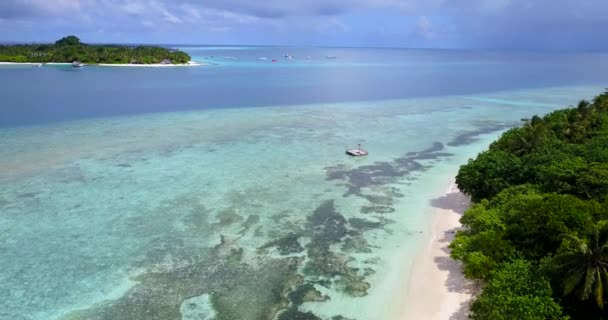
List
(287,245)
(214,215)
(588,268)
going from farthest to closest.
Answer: (214,215) < (287,245) < (588,268)

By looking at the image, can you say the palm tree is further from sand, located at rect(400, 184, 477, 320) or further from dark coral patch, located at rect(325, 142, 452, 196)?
dark coral patch, located at rect(325, 142, 452, 196)

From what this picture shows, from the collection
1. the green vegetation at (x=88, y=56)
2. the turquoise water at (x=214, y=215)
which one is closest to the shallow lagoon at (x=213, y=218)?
the turquoise water at (x=214, y=215)

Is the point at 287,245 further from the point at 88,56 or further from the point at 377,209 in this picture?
the point at 88,56

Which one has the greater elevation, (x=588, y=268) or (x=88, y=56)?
(x=88, y=56)

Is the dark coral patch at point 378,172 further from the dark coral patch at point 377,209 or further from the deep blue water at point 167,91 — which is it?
the deep blue water at point 167,91

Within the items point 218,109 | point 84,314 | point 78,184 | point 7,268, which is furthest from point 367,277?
point 218,109

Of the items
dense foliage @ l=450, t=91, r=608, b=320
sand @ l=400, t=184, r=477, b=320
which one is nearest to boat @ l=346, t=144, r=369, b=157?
dense foliage @ l=450, t=91, r=608, b=320

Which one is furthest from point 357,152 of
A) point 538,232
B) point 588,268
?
point 588,268
